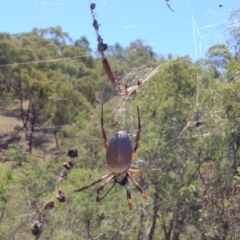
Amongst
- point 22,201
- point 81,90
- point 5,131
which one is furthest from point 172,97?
point 5,131

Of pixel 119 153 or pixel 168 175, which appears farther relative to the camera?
pixel 168 175

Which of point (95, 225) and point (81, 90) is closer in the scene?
point (95, 225)

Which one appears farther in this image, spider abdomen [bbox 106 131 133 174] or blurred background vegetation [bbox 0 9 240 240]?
blurred background vegetation [bbox 0 9 240 240]

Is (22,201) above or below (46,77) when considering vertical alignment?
below

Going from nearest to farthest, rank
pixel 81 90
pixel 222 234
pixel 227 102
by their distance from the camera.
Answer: pixel 222 234
pixel 227 102
pixel 81 90

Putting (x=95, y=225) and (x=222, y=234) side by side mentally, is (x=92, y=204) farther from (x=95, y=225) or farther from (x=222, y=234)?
(x=222, y=234)

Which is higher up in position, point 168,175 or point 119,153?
point 119,153

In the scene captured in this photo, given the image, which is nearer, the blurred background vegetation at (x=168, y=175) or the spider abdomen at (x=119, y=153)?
the spider abdomen at (x=119, y=153)

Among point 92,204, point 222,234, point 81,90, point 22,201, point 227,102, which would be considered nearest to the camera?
point 222,234
